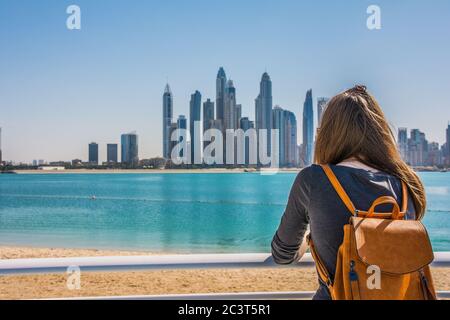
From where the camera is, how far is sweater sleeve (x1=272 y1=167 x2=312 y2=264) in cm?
123

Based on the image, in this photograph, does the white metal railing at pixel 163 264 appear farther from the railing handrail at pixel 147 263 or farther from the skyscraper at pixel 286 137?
the skyscraper at pixel 286 137

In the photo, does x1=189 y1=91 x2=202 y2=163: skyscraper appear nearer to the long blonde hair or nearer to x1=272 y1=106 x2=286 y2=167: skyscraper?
x1=272 y1=106 x2=286 y2=167: skyscraper

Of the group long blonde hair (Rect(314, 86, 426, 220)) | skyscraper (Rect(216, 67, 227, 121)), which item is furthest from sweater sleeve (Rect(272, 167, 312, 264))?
skyscraper (Rect(216, 67, 227, 121))

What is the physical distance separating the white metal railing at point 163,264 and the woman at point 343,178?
18 cm

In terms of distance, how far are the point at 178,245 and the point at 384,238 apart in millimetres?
19563

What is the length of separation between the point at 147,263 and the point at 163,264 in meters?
0.06

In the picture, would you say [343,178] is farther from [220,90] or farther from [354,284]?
[220,90]

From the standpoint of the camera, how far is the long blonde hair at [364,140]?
50.3 inches

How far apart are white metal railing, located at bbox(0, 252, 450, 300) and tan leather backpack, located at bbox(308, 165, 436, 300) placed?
→ 427 millimetres

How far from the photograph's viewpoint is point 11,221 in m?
30.4

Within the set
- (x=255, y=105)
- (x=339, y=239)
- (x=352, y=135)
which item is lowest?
(x=339, y=239)

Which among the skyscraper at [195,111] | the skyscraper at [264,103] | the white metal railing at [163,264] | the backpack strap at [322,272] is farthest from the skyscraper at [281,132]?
the backpack strap at [322,272]
